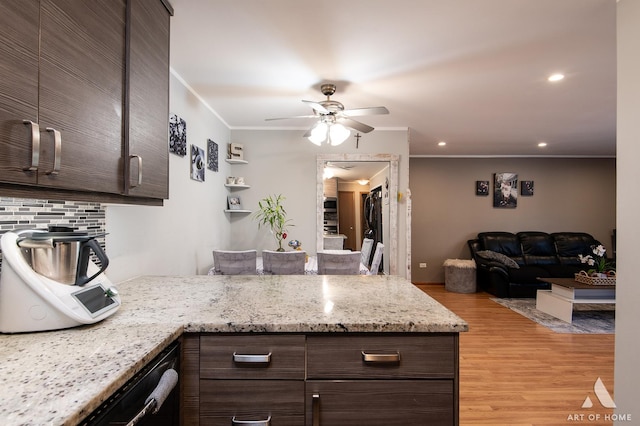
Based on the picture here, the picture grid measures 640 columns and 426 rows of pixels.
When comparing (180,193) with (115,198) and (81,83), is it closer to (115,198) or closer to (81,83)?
(115,198)

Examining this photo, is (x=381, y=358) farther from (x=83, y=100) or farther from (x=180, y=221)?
(x=180, y=221)

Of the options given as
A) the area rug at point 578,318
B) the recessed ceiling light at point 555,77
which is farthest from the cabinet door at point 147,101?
the area rug at point 578,318

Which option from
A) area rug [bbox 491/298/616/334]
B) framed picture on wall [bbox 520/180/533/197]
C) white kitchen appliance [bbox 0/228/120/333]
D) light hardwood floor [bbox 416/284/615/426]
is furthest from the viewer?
framed picture on wall [bbox 520/180/533/197]

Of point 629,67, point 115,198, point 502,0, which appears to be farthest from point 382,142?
point 115,198

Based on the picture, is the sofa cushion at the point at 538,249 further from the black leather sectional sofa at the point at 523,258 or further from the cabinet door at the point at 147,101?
the cabinet door at the point at 147,101

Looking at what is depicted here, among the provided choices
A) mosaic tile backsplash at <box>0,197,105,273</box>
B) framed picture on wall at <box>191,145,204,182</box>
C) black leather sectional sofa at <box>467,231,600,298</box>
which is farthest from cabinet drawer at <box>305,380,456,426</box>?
black leather sectional sofa at <box>467,231,600,298</box>

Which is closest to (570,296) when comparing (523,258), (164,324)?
(523,258)

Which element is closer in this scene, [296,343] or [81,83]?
[81,83]

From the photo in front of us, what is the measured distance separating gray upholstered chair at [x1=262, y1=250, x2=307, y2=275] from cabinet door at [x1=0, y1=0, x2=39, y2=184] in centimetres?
204

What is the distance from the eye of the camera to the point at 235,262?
2.75 metres

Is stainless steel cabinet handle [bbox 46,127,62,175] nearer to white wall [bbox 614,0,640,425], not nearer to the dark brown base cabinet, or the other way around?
the dark brown base cabinet

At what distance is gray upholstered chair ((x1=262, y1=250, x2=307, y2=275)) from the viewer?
281cm

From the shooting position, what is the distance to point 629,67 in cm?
155

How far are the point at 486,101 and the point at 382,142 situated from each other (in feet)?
4.51
